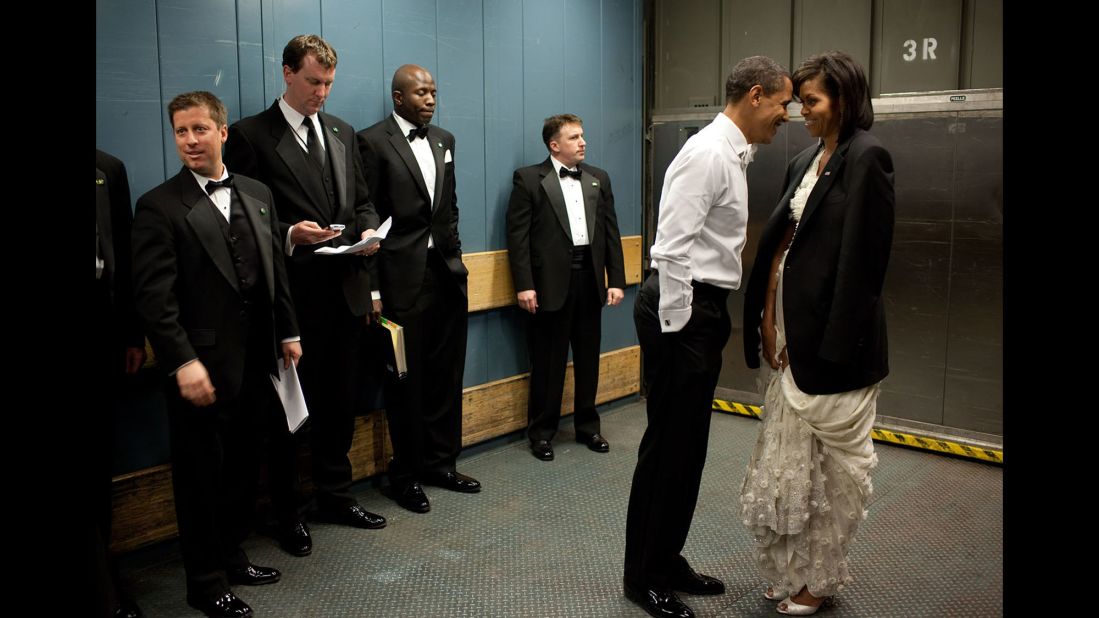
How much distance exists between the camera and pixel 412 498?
Answer: 380 centimetres

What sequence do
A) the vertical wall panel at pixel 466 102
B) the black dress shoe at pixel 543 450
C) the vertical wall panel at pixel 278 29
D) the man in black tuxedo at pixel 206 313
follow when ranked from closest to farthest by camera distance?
the man in black tuxedo at pixel 206 313
the vertical wall panel at pixel 278 29
the vertical wall panel at pixel 466 102
the black dress shoe at pixel 543 450

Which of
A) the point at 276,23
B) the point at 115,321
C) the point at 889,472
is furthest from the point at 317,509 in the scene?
the point at 889,472

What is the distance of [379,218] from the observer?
3.77 meters

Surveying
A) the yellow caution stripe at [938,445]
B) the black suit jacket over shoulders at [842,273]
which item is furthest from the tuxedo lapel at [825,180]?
the yellow caution stripe at [938,445]

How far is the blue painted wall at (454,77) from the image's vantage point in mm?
3125

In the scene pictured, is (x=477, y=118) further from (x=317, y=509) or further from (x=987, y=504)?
(x=987, y=504)

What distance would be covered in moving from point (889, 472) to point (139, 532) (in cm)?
341

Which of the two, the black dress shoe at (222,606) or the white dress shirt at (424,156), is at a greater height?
the white dress shirt at (424,156)

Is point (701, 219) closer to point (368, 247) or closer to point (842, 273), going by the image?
point (842, 273)

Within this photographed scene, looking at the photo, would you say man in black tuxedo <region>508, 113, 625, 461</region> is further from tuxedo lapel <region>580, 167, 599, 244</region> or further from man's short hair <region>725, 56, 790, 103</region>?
man's short hair <region>725, 56, 790, 103</region>

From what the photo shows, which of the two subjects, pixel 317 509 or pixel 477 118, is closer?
pixel 317 509

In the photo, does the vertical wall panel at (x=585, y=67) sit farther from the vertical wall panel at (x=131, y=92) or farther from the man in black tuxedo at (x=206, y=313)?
the man in black tuxedo at (x=206, y=313)

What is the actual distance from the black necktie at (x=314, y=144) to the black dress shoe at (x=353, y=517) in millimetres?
1443

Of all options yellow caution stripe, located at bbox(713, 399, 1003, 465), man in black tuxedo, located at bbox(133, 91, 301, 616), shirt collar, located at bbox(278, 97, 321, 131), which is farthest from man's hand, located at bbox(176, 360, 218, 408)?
yellow caution stripe, located at bbox(713, 399, 1003, 465)
